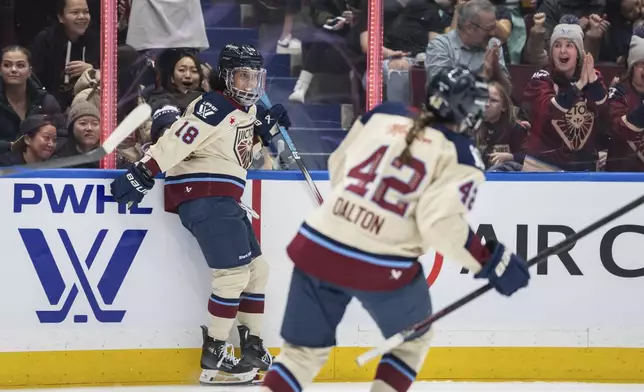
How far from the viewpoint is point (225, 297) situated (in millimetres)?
3973

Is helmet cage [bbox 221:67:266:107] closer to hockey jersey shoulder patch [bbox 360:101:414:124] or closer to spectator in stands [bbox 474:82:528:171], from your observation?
spectator in stands [bbox 474:82:528:171]

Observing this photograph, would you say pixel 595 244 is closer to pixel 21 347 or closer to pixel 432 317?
pixel 432 317

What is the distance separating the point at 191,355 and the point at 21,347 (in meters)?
0.61

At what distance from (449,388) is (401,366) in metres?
1.14

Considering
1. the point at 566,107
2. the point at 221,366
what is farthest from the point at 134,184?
the point at 566,107

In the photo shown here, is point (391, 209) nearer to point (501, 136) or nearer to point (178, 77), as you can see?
point (501, 136)

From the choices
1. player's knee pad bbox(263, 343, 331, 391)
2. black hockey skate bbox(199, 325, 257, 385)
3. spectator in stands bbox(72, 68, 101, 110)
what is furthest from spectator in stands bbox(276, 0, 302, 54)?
player's knee pad bbox(263, 343, 331, 391)

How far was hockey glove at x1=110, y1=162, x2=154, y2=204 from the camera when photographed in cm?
389

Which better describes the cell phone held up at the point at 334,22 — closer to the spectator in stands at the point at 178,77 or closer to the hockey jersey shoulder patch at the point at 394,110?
the spectator in stands at the point at 178,77

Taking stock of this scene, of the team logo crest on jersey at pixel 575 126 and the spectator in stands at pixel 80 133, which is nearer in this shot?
the spectator in stands at pixel 80 133

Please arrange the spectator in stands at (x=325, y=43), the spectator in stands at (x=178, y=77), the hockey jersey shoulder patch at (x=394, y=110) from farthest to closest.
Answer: the spectator in stands at (x=325, y=43), the spectator in stands at (x=178, y=77), the hockey jersey shoulder patch at (x=394, y=110)

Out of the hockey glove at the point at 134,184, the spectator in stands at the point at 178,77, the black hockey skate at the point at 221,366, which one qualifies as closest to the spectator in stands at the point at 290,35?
the spectator in stands at the point at 178,77

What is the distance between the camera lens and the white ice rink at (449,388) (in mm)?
4016

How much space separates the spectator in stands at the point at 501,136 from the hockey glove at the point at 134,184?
1.30m
